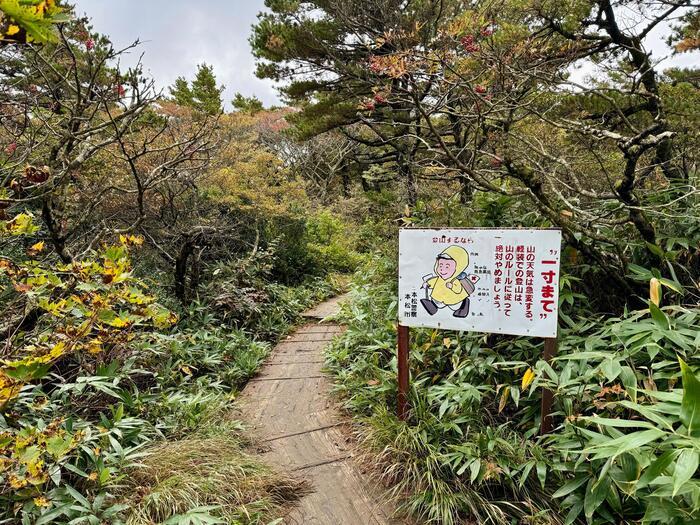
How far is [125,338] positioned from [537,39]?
5.13 metres

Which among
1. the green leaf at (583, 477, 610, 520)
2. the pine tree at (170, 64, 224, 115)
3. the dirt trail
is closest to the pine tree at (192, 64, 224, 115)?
the pine tree at (170, 64, 224, 115)

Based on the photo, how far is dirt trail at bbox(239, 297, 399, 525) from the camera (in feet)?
7.41

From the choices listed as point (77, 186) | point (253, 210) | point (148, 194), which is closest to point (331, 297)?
point (253, 210)

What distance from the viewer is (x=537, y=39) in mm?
4441

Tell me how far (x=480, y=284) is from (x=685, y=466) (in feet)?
4.80

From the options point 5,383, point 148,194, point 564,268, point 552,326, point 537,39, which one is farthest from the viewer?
point 148,194

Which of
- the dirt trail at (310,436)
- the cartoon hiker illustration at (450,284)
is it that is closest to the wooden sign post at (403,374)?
the cartoon hiker illustration at (450,284)

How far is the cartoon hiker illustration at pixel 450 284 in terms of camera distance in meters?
2.59

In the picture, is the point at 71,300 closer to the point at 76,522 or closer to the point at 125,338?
the point at 125,338

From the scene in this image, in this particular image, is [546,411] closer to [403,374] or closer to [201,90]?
[403,374]

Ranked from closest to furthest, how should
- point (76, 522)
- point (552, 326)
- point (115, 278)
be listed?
point (76, 522) → point (115, 278) → point (552, 326)

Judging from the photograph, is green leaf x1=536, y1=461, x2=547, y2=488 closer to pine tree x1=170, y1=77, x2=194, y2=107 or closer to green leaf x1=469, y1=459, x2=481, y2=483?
green leaf x1=469, y1=459, x2=481, y2=483

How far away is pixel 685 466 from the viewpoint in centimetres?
115

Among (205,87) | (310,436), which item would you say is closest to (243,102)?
(205,87)
